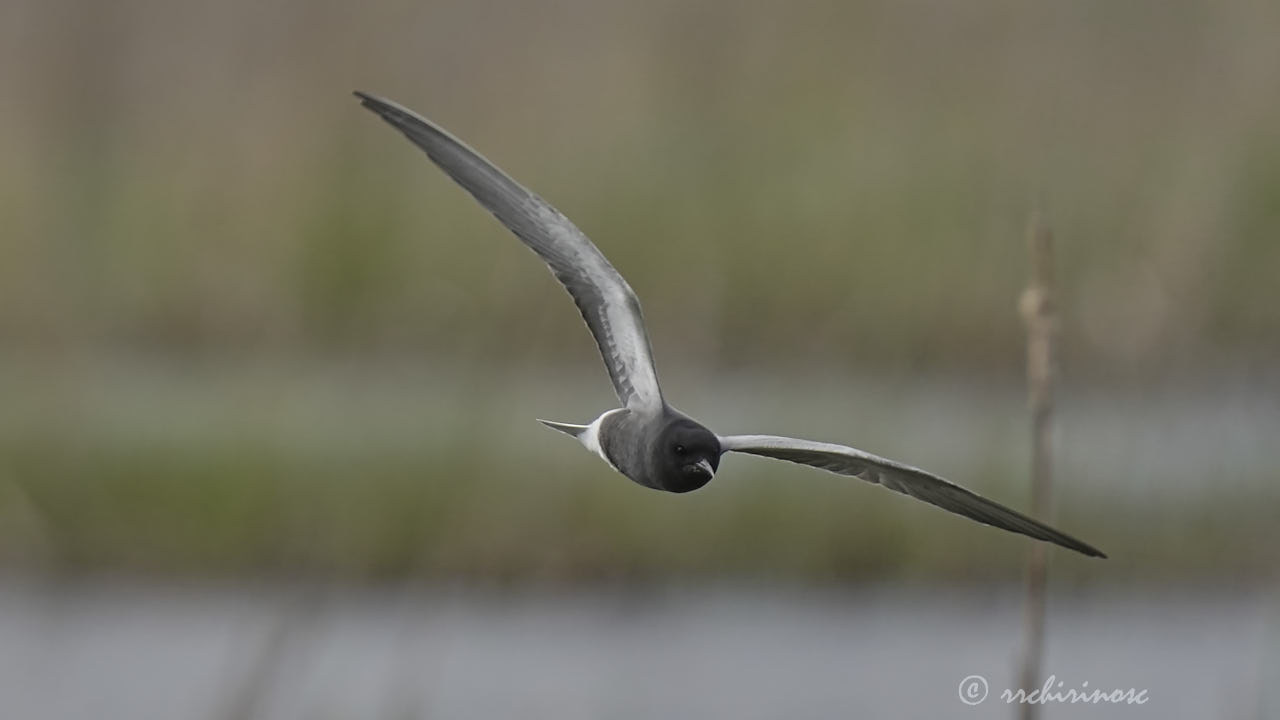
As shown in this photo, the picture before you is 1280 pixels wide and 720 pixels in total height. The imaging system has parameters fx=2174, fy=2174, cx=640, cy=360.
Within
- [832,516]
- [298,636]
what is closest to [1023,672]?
[298,636]

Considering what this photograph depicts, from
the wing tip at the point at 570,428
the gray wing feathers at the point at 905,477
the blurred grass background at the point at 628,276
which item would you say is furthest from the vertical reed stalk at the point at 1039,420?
the blurred grass background at the point at 628,276

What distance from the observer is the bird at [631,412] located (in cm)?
232

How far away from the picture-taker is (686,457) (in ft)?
7.61

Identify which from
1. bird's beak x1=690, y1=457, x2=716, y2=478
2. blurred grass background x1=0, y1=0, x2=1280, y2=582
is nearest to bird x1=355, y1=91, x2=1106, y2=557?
bird's beak x1=690, y1=457, x2=716, y2=478

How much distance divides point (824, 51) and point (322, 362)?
2482mm

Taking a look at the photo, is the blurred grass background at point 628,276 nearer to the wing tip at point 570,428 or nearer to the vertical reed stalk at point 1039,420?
the wing tip at point 570,428

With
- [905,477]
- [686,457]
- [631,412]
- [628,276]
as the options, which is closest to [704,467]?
[686,457]

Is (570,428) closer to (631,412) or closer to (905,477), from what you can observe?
(631,412)

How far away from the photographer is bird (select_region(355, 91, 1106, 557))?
7.61 feet

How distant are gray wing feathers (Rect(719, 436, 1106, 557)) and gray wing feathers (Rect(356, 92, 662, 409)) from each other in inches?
6.3

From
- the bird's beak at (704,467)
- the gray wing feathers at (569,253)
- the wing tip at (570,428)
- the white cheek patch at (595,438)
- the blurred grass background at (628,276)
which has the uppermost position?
the blurred grass background at (628,276)

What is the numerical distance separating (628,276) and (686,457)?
5.65 m

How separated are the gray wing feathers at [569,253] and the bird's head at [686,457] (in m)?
0.11

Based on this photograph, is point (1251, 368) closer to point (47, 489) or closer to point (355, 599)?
point (355, 599)
